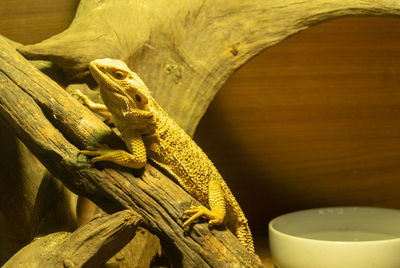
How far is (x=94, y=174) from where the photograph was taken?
1384mm

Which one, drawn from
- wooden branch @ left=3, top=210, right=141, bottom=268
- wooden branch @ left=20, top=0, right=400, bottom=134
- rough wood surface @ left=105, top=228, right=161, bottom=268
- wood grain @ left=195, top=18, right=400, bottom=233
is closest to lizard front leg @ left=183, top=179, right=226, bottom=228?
wooden branch @ left=3, top=210, right=141, bottom=268

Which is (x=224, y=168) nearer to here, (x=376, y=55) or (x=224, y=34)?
(x=224, y=34)

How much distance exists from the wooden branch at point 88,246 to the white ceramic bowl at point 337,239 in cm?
75

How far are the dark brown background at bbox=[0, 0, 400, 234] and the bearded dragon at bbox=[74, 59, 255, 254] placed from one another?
0.94m

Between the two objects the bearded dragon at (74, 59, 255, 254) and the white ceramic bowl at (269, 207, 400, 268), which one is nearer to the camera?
the bearded dragon at (74, 59, 255, 254)

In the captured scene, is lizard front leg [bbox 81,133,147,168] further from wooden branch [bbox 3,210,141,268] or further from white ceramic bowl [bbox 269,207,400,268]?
white ceramic bowl [bbox 269,207,400,268]

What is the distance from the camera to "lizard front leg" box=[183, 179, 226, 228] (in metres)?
1.37

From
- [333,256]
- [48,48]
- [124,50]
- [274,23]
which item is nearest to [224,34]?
[274,23]

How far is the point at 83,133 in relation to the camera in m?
1.43

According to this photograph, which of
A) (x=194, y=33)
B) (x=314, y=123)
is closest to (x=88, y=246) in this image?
(x=194, y=33)

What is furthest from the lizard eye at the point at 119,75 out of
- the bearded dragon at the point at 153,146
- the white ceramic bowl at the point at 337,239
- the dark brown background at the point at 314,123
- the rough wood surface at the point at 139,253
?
the dark brown background at the point at 314,123

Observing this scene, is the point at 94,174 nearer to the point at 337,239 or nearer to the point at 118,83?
the point at 118,83

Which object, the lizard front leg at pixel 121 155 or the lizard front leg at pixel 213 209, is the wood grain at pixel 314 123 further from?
the lizard front leg at pixel 121 155

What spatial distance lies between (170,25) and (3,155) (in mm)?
978
